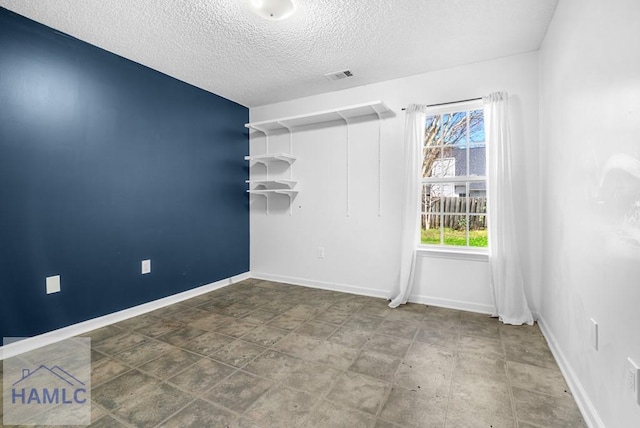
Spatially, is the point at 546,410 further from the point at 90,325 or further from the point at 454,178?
the point at 90,325

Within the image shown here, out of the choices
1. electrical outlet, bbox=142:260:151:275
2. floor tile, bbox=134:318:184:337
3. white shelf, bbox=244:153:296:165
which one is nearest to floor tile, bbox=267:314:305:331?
floor tile, bbox=134:318:184:337

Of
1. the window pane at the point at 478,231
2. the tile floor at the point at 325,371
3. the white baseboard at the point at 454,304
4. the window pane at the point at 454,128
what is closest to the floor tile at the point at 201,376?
the tile floor at the point at 325,371

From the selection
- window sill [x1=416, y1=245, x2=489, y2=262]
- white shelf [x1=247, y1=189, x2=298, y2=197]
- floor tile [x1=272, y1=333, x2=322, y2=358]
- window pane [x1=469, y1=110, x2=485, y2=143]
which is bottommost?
floor tile [x1=272, y1=333, x2=322, y2=358]

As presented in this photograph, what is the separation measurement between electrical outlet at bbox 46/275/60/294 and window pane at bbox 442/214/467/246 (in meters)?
3.59

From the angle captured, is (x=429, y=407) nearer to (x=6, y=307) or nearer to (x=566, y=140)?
(x=566, y=140)

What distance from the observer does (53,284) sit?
7.96 ft

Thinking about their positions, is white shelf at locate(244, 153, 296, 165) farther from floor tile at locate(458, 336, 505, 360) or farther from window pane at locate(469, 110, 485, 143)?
floor tile at locate(458, 336, 505, 360)

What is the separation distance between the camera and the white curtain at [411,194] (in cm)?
316

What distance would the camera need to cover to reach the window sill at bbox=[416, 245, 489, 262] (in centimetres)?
302

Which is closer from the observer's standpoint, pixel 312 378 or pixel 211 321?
pixel 312 378

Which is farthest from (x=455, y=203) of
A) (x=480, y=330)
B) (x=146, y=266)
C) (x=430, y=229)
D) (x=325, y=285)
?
(x=146, y=266)

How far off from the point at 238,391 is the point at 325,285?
219 cm

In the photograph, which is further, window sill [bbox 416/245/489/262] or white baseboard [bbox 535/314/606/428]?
window sill [bbox 416/245/489/262]

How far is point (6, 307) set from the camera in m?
2.20
